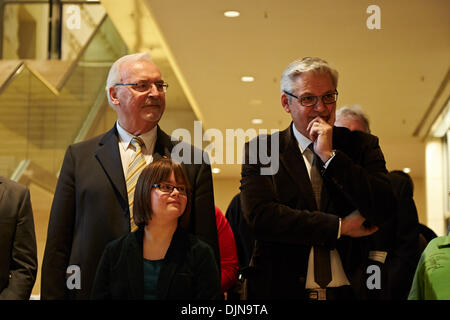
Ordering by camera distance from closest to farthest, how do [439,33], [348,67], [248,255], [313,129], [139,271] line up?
[139,271] → [313,129] → [248,255] → [348,67] → [439,33]

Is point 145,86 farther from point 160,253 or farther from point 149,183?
point 160,253

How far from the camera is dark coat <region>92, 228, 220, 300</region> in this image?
2.62m

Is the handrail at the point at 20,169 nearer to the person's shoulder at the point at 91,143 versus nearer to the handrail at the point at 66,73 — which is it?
the handrail at the point at 66,73

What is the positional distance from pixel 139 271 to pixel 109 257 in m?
0.14

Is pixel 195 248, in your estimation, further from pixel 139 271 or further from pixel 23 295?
pixel 23 295

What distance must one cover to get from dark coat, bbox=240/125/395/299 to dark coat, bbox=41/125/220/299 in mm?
173

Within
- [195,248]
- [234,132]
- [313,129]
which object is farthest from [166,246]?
[234,132]

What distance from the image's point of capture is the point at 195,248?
2.70 metres

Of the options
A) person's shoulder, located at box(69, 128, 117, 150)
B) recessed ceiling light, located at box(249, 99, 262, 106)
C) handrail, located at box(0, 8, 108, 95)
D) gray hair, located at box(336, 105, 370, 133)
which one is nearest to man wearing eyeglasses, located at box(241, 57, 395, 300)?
person's shoulder, located at box(69, 128, 117, 150)

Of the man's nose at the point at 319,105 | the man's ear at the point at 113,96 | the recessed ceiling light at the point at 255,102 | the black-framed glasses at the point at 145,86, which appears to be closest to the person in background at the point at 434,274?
the man's nose at the point at 319,105

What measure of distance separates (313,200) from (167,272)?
24.7 inches

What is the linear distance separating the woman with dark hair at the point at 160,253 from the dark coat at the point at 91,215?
0.12 m

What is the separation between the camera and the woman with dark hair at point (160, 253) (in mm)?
2629

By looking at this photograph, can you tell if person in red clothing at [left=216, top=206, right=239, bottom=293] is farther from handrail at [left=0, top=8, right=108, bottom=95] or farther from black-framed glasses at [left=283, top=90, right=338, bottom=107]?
handrail at [left=0, top=8, right=108, bottom=95]
